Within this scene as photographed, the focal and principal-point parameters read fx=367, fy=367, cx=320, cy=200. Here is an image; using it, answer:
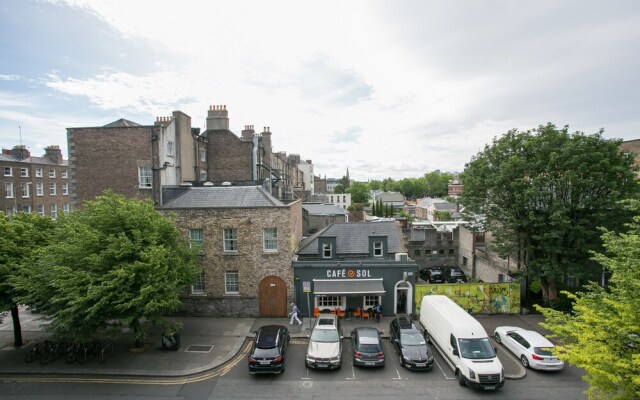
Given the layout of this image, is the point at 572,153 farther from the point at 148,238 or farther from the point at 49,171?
the point at 49,171

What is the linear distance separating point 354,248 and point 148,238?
45.0 ft

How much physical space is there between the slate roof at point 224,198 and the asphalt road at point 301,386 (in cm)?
1053

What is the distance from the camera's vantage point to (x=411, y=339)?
18422 mm

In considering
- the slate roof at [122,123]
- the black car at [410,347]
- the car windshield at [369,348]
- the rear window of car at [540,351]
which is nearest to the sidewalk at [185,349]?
the rear window of car at [540,351]

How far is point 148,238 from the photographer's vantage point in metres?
18.4

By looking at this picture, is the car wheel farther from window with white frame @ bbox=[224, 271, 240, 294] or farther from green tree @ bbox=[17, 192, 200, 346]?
window with white frame @ bbox=[224, 271, 240, 294]

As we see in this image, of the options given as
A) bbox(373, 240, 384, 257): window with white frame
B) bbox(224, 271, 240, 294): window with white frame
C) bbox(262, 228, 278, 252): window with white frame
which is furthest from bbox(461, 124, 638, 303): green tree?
bbox(224, 271, 240, 294): window with white frame

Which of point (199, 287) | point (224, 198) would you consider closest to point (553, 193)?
point (224, 198)

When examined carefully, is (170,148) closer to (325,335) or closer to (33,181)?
(325,335)

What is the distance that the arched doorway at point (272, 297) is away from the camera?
24.5m

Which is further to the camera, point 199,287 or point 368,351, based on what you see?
point 199,287

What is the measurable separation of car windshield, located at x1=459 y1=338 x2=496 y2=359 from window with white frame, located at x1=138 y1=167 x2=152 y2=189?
75.4ft

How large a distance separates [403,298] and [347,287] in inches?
170

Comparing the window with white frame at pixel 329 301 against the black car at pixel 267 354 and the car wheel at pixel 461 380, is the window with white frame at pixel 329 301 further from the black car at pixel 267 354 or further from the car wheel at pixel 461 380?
the car wheel at pixel 461 380
